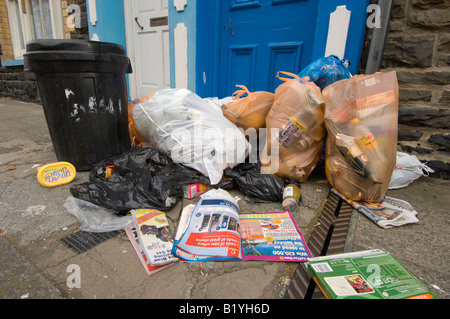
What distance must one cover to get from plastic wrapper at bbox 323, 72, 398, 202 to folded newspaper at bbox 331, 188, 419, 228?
5cm

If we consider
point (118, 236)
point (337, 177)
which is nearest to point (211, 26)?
point (337, 177)

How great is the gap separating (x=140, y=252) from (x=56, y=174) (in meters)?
1.04

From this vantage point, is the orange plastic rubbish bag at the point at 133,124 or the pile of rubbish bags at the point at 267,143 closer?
the pile of rubbish bags at the point at 267,143

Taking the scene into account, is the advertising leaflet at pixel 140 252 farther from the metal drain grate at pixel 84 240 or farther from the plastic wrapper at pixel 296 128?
the plastic wrapper at pixel 296 128

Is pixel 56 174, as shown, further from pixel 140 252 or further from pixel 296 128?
pixel 296 128

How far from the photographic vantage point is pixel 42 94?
1736mm

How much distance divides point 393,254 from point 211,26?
2625 millimetres

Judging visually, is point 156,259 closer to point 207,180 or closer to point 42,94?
point 207,180

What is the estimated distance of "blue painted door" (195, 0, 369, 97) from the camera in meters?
2.01

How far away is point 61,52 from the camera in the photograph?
1577mm

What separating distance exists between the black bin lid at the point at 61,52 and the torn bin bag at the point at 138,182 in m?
0.70

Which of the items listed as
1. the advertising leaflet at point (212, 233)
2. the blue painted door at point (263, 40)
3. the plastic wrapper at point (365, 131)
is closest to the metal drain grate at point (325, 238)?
the plastic wrapper at point (365, 131)

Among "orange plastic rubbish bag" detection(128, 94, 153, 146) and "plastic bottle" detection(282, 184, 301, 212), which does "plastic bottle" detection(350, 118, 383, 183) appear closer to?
"plastic bottle" detection(282, 184, 301, 212)

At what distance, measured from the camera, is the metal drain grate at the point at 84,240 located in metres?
1.07
